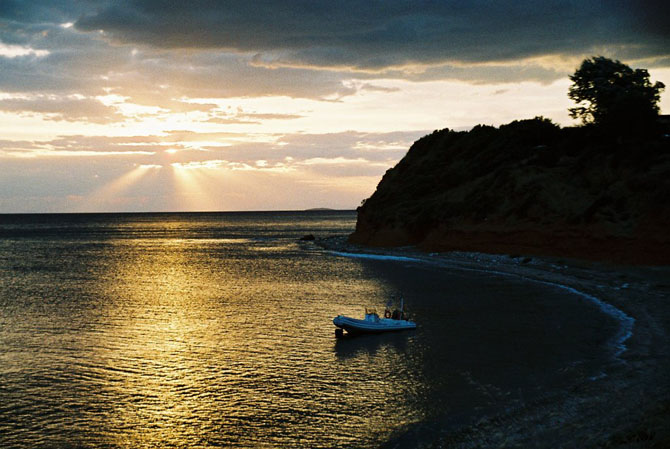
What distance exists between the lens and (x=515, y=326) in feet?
108

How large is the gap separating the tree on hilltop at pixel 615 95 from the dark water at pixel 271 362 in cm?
4025

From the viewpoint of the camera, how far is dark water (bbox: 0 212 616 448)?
1858 centimetres

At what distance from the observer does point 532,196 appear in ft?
242

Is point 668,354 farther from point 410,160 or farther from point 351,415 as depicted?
point 410,160

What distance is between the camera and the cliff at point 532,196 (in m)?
60.0

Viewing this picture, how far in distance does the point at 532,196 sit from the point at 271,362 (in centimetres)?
5640

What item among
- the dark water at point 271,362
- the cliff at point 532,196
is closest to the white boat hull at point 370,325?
the dark water at point 271,362

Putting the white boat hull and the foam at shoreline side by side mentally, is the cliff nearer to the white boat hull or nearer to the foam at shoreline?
the foam at shoreline

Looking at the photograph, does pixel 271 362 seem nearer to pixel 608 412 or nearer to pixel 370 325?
pixel 370 325

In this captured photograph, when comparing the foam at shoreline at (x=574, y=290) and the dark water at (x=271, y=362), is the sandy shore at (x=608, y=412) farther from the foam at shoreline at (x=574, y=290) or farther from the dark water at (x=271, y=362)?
the dark water at (x=271, y=362)

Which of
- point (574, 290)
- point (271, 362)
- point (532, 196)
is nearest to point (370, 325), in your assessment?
point (271, 362)

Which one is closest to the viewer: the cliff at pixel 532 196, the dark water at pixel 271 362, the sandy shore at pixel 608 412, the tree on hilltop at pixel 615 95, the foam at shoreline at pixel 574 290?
the sandy shore at pixel 608 412

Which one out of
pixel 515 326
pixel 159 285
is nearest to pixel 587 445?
pixel 515 326

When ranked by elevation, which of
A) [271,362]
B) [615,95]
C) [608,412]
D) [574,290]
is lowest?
[271,362]
